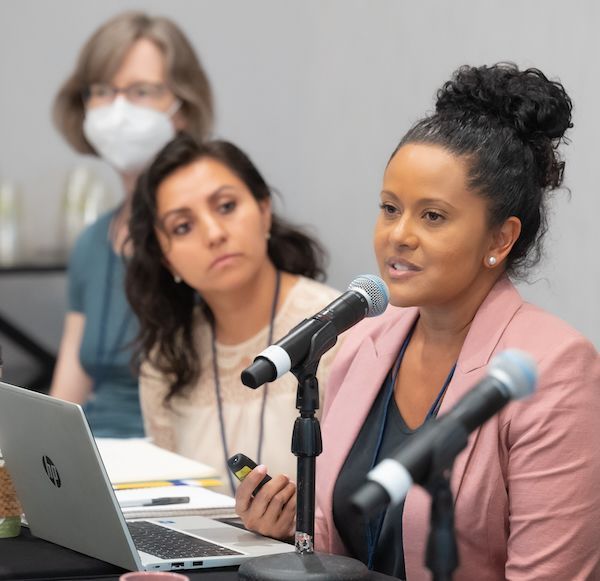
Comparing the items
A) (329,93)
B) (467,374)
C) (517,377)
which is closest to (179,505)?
(467,374)

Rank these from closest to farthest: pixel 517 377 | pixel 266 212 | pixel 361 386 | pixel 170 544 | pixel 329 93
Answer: pixel 517 377 → pixel 170 544 → pixel 361 386 → pixel 266 212 → pixel 329 93

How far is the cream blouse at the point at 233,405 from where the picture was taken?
2.71 m

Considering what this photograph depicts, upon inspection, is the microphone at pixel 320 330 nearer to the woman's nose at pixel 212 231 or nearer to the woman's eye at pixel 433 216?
the woman's eye at pixel 433 216

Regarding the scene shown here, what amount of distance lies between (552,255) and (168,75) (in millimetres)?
1455

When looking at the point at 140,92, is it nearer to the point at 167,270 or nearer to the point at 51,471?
the point at 167,270

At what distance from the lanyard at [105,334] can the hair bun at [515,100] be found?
5.70 feet

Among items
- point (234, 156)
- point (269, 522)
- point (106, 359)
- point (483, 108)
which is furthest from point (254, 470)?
point (106, 359)

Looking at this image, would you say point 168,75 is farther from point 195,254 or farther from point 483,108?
point 483,108

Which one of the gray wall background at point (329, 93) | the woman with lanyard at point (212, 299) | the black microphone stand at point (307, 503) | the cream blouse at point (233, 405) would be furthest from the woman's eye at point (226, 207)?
the black microphone stand at point (307, 503)

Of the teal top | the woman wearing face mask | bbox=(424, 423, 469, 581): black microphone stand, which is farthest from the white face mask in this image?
bbox=(424, 423, 469, 581): black microphone stand

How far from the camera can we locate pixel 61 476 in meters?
1.78

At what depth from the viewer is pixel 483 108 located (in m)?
1.97

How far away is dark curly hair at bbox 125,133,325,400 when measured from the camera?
9.45ft

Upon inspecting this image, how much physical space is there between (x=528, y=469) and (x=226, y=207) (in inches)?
49.9
